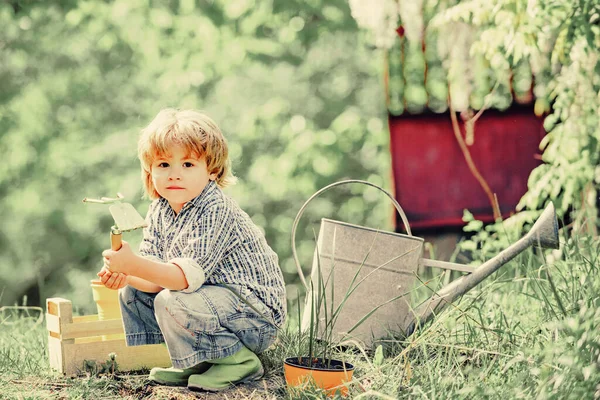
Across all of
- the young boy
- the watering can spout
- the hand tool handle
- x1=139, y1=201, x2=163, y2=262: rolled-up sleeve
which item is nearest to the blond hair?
the young boy

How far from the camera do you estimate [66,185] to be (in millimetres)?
5988

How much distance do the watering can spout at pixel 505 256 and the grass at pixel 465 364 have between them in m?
0.05

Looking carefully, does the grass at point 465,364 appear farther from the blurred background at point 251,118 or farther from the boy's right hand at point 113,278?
the blurred background at point 251,118

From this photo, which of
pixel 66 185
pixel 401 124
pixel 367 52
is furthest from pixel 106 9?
pixel 401 124

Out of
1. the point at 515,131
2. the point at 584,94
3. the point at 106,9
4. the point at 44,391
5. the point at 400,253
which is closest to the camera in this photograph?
the point at 44,391

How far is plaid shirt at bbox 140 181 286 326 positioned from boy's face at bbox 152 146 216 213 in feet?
0.16

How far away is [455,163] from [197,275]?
3213mm

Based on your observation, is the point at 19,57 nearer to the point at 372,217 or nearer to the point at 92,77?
the point at 92,77

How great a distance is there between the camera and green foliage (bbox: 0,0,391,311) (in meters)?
5.74

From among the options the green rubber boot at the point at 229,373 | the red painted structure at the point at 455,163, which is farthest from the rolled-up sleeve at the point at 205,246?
the red painted structure at the point at 455,163

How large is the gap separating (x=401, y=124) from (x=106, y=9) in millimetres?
2311

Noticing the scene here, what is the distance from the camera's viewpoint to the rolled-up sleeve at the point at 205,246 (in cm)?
236

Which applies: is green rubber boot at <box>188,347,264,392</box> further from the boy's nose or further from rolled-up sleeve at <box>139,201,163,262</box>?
the boy's nose

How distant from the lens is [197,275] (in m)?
2.37
